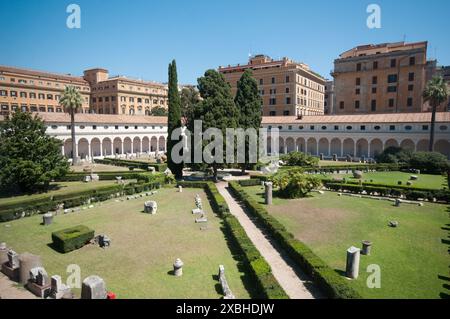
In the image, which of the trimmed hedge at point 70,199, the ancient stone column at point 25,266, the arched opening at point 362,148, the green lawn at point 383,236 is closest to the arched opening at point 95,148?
the trimmed hedge at point 70,199

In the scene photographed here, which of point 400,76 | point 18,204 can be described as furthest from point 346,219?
point 400,76

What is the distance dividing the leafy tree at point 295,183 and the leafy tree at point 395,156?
2408 centimetres

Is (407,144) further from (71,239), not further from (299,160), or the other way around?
(71,239)

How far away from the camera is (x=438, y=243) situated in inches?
674

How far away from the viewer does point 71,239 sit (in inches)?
661

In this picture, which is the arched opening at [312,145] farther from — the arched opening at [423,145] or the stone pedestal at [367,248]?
the stone pedestal at [367,248]

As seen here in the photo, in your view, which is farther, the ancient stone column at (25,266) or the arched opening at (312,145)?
the arched opening at (312,145)

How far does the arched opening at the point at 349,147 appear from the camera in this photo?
59138 millimetres

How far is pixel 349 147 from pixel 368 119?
6999 mm

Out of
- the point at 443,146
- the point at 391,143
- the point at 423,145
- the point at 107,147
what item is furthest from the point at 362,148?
the point at 107,147

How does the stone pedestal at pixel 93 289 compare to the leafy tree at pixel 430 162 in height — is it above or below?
below

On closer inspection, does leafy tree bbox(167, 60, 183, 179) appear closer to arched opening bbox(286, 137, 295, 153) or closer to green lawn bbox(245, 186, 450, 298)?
green lawn bbox(245, 186, 450, 298)

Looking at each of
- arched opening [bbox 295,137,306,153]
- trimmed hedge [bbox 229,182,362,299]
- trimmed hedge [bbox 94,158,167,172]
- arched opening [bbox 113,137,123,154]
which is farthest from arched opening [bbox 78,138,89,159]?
trimmed hedge [bbox 229,182,362,299]

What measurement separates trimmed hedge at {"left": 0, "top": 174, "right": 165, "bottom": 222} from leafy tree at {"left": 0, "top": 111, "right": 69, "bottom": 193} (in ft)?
13.7
